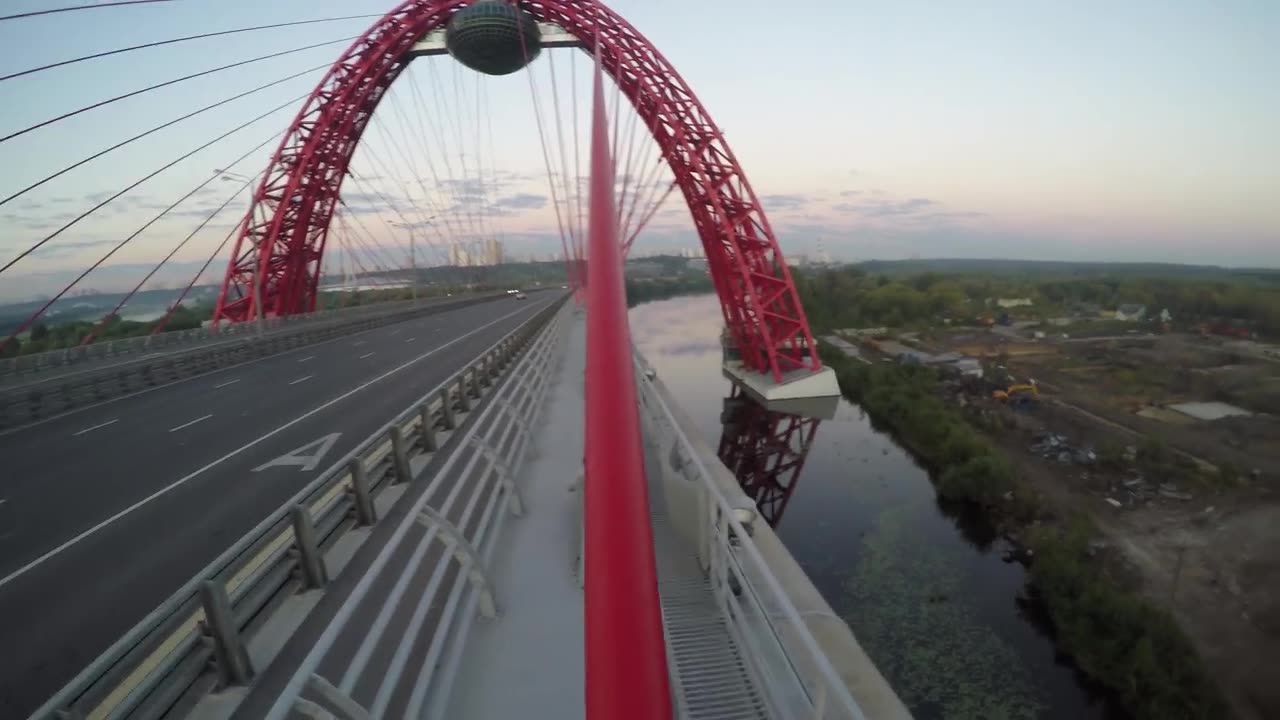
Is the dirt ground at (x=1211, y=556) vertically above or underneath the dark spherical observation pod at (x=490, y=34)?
underneath

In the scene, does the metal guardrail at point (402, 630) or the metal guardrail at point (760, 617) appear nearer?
the metal guardrail at point (402, 630)

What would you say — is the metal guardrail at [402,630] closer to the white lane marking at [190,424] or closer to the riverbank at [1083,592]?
the white lane marking at [190,424]

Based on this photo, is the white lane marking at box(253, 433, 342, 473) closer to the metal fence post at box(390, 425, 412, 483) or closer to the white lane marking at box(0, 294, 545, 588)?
the white lane marking at box(0, 294, 545, 588)

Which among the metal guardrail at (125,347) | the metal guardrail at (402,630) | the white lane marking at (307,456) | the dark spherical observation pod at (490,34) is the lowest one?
the white lane marking at (307,456)

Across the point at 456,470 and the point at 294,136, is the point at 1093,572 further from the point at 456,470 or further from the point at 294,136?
the point at 294,136

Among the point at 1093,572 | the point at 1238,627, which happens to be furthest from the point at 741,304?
the point at 1238,627

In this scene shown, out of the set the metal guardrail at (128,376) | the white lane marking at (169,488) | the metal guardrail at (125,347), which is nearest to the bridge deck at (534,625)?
the white lane marking at (169,488)
